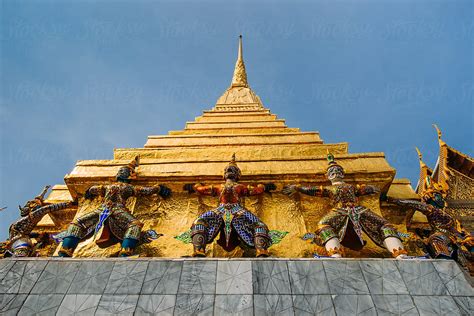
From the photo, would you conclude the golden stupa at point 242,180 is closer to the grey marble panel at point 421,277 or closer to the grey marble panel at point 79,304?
the grey marble panel at point 421,277

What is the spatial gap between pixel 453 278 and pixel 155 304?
3.77m

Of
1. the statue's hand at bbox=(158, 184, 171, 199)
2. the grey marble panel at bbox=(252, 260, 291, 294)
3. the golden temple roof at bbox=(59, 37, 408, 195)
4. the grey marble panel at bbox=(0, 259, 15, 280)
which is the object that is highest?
the golden temple roof at bbox=(59, 37, 408, 195)

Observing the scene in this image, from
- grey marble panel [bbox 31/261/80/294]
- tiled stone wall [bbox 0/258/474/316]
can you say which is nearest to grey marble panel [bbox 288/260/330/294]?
tiled stone wall [bbox 0/258/474/316]

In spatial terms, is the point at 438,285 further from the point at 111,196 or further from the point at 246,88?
the point at 246,88

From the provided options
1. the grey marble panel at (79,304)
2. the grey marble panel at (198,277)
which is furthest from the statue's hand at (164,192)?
the grey marble panel at (79,304)

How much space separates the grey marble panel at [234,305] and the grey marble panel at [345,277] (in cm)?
106

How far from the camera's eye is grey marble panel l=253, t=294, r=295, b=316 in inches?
167

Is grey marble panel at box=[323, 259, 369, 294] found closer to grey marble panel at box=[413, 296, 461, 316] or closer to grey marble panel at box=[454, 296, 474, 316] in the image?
grey marble panel at box=[413, 296, 461, 316]

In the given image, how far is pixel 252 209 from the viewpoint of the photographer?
758cm

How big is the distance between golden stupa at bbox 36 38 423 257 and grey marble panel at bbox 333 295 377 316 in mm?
2157

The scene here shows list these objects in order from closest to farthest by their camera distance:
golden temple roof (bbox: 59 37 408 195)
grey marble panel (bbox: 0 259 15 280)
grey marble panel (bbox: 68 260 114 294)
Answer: grey marble panel (bbox: 68 260 114 294), grey marble panel (bbox: 0 259 15 280), golden temple roof (bbox: 59 37 408 195)

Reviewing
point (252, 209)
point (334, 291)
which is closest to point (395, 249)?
point (334, 291)

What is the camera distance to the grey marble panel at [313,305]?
14.0 ft

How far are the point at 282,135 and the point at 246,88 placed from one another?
1268 centimetres
